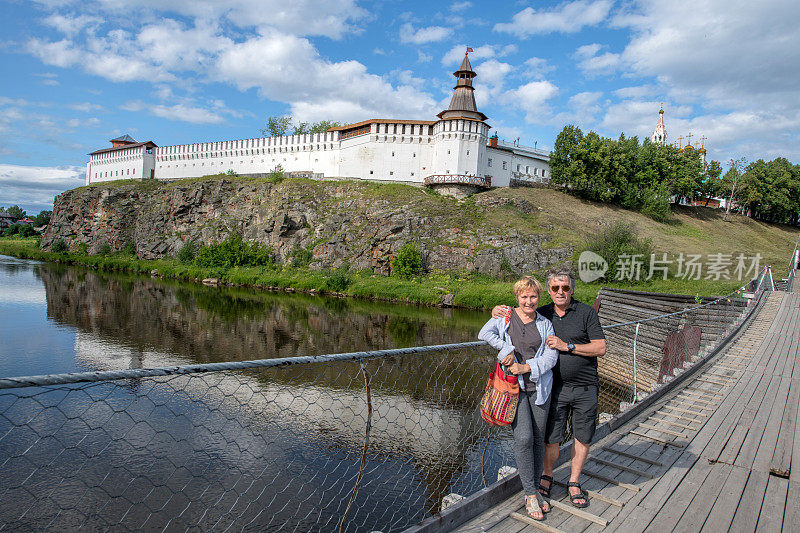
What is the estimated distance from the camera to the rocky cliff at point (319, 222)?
40094mm

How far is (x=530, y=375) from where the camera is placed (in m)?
3.91

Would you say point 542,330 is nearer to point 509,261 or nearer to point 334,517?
point 334,517

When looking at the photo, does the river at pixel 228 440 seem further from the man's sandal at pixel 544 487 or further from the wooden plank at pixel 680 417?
the wooden plank at pixel 680 417

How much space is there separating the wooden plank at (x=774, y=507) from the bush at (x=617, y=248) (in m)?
33.3

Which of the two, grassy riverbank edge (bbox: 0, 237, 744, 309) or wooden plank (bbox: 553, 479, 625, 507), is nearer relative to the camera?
wooden plank (bbox: 553, 479, 625, 507)

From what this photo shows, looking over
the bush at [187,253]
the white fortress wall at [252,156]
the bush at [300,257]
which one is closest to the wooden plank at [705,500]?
the bush at [300,257]

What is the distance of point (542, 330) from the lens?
13.1ft

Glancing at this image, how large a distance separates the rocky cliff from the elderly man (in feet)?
113

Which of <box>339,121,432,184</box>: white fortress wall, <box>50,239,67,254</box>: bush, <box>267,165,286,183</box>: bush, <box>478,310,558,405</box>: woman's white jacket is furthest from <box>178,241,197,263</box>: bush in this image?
<box>478,310,558,405</box>: woman's white jacket

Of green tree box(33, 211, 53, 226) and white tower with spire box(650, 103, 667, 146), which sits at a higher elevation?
white tower with spire box(650, 103, 667, 146)

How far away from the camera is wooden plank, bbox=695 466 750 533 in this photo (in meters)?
3.95

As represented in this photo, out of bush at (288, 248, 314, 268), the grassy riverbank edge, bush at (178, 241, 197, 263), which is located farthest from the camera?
bush at (178, 241, 197, 263)

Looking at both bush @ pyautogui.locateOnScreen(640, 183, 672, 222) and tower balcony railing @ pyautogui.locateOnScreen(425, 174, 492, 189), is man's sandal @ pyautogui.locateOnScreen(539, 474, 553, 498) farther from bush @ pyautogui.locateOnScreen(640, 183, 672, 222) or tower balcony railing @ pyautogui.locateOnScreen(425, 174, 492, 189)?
bush @ pyautogui.locateOnScreen(640, 183, 672, 222)

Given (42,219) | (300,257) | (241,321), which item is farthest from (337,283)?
(42,219)
